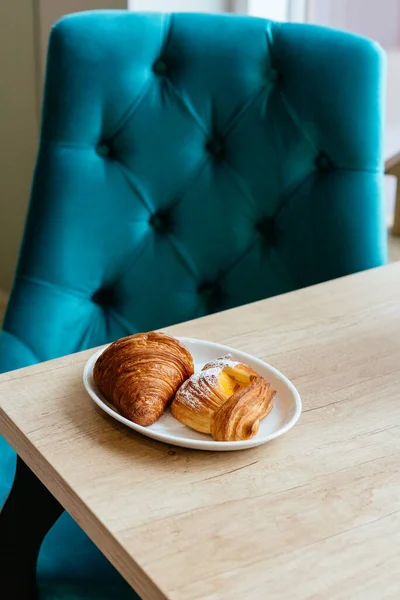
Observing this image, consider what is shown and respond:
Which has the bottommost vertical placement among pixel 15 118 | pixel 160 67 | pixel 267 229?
pixel 15 118

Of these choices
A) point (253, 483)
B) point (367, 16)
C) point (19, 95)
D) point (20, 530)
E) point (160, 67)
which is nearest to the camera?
point (253, 483)

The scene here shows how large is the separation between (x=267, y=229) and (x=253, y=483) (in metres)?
0.73

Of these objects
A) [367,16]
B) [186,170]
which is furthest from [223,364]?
[367,16]

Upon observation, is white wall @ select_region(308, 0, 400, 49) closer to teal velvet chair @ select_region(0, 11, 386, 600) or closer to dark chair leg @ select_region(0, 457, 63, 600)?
teal velvet chair @ select_region(0, 11, 386, 600)

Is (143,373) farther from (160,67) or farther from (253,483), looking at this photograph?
(160,67)

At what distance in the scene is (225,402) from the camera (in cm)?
69

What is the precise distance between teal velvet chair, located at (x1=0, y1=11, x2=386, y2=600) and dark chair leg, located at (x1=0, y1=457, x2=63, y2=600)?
1.12 feet

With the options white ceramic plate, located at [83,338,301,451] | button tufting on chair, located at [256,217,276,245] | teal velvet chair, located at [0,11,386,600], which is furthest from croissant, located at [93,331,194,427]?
button tufting on chair, located at [256,217,276,245]

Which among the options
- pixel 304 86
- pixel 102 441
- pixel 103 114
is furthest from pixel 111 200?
pixel 102 441

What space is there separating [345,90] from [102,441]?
76cm

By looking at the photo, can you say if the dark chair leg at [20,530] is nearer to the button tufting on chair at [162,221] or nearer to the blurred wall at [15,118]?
the button tufting on chair at [162,221]

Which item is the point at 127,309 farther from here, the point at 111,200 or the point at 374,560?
the point at 374,560

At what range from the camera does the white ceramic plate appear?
668mm

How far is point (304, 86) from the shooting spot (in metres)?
1.26
